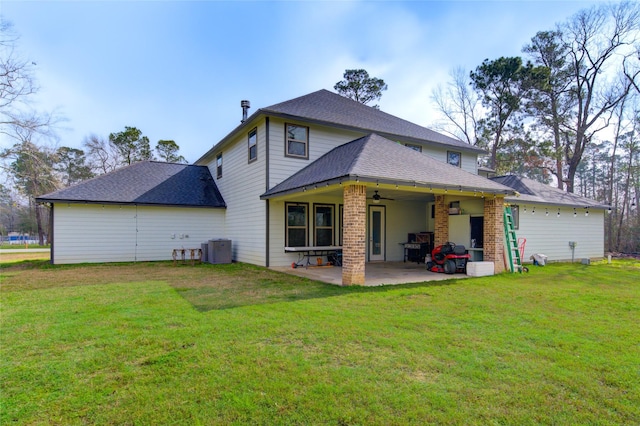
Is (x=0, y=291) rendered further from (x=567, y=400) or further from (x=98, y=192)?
(x=567, y=400)

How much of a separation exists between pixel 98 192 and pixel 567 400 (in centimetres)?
1432

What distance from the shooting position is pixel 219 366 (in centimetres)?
312

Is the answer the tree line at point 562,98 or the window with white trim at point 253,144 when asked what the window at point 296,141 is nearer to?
the window with white trim at point 253,144

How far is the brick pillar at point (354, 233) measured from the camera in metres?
7.24

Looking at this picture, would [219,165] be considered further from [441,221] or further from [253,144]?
[441,221]

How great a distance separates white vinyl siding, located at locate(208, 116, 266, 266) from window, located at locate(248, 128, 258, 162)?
20 cm

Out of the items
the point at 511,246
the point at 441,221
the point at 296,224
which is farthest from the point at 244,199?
the point at 511,246

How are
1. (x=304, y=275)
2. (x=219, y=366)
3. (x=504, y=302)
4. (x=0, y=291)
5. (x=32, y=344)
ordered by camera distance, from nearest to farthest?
(x=219, y=366) < (x=32, y=344) < (x=504, y=302) < (x=0, y=291) < (x=304, y=275)

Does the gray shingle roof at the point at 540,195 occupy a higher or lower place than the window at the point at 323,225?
higher

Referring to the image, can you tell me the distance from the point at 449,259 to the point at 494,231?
151 centimetres

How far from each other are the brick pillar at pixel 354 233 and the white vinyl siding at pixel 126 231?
846 cm

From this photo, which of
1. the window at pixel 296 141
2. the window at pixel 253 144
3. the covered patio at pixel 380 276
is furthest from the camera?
the window at pixel 253 144

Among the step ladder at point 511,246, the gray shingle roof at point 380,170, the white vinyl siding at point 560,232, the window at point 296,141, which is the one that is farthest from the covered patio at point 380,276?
the white vinyl siding at point 560,232

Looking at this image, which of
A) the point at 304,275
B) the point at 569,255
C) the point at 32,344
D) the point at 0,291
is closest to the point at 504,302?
the point at 304,275
